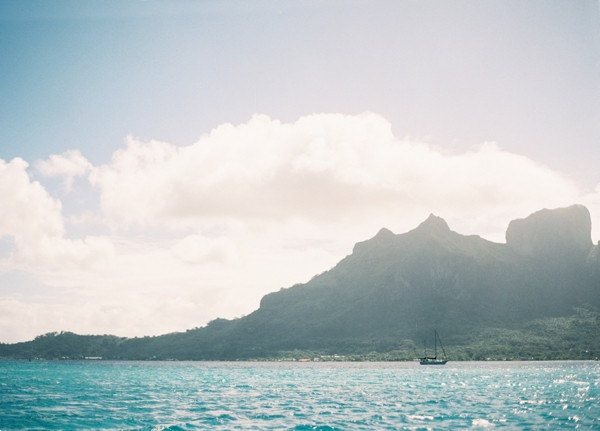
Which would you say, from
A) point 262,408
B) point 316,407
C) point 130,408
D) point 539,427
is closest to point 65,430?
point 130,408

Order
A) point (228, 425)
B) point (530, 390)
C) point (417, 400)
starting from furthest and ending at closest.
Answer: point (530, 390) < point (417, 400) < point (228, 425)

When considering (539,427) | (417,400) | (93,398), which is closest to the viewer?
(539,427)

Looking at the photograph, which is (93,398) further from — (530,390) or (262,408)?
(530,390)

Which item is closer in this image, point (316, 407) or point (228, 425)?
point (228, 425)

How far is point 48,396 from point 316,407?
1838 inches

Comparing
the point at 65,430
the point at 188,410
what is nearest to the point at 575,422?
the point at 188,410

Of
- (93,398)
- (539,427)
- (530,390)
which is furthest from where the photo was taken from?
(530,390)

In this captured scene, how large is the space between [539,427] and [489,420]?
15.4ft

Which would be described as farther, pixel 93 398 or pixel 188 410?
pixel 93 398

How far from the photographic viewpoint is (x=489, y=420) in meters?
45.7

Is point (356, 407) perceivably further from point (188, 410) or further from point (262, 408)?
point (188, 410)

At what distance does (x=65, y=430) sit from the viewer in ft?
145

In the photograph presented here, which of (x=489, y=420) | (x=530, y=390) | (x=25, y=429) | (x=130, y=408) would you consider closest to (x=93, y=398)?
(x=130, y=408)

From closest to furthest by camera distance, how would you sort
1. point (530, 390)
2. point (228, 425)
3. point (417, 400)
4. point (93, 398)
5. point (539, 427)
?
point (539, 427) → point (228, 425) → point (417, 400) → point (93, 398) → point (530, 390)
